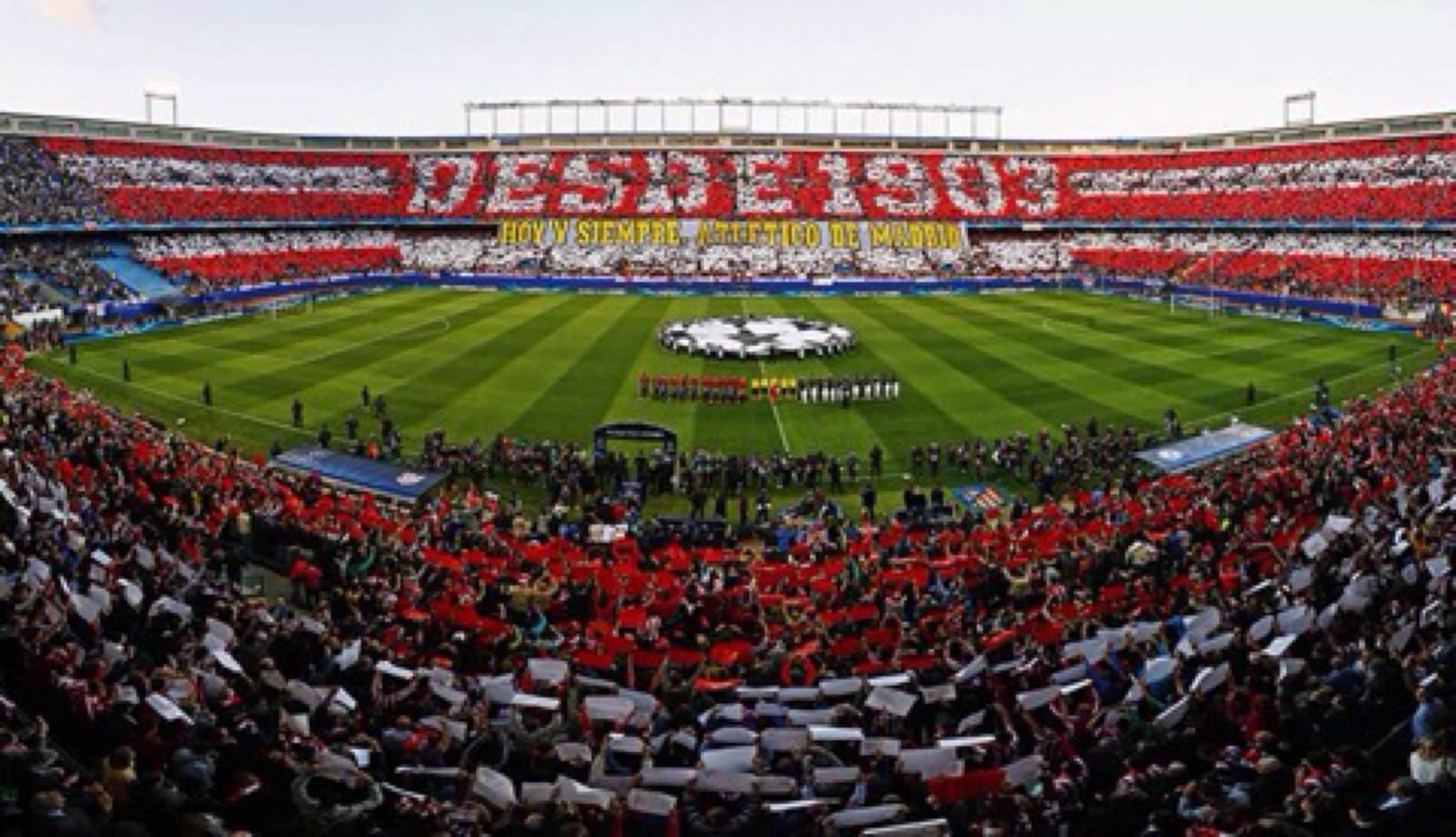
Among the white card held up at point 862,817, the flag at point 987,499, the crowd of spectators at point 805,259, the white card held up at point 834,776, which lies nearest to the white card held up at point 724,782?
the white card held up at point 834,776

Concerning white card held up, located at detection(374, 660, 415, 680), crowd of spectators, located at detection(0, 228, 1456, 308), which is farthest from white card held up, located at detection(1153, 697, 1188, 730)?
crowd of spectators, located at detection(0, 228, 1456, 308)

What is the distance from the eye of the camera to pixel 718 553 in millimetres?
23641

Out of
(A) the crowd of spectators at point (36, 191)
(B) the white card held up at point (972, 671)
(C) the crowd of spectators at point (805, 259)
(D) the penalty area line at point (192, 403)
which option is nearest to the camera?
(B) the white card held up at point (972, 671)

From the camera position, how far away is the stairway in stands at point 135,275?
66.3 meters

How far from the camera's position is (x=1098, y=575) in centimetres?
1931

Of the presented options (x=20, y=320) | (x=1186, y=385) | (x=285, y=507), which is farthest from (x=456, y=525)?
(x=20, y=320)

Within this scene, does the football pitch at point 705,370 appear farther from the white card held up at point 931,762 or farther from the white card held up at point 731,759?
the white card held up at point 731,759

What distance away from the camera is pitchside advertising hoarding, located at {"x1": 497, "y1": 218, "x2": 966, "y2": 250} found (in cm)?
9419

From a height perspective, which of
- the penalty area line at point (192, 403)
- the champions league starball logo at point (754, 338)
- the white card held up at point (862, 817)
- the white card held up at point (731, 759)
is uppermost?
the champions league starball logo at point (754, 338)

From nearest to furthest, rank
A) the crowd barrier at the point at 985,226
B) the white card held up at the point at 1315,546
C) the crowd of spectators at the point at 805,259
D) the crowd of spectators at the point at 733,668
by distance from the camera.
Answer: the crowd of spectators at the point at 733,668, the white card held up at the point at 1315,546, the crowd of spectators at the point at 805,259, the crowd barrier at the point at 985,226

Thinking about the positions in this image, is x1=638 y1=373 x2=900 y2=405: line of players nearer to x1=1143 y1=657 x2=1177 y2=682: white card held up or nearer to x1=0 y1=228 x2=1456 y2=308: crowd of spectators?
x1=1143 y1=657 x2=1177 y2=682: white card held up

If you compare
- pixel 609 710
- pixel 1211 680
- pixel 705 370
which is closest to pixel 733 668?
pixel 609 710

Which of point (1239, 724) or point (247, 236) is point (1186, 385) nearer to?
point (1239, 724)

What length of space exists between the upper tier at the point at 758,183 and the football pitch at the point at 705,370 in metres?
24.5
